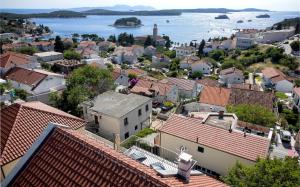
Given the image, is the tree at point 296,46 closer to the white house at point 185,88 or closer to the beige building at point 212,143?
the white house at point 185,88

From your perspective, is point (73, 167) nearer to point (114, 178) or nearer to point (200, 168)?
point (114, 178)

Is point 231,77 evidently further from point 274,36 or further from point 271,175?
point 274,36

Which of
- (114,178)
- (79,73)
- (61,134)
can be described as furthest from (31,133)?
(79,73)

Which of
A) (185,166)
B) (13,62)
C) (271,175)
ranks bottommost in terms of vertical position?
(13,62)

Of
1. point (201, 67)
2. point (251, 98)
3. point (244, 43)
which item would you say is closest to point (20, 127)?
point (251, 98)

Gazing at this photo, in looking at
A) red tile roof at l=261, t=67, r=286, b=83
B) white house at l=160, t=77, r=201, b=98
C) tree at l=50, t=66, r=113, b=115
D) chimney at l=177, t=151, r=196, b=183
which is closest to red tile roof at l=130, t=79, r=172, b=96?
white house at l=160, t=77, r=201, b=98
